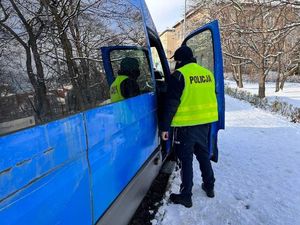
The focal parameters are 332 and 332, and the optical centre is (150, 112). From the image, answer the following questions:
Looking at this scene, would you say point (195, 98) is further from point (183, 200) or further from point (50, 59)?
point (50, 59)

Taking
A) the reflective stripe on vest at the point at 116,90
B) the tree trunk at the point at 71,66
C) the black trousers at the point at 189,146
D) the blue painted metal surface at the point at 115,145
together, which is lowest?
the black trousers at the point at 189,146

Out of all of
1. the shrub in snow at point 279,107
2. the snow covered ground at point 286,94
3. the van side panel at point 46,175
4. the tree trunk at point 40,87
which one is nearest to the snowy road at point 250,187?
the van side panel at point 46,175

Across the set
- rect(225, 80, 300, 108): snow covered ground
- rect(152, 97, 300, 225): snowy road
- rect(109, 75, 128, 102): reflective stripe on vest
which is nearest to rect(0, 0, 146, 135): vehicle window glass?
rect(109, 75, 128, 102): reflective stripe on vest

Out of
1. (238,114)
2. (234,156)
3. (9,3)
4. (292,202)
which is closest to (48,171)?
(9,3)

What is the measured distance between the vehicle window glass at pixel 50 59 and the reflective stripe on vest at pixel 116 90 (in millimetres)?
102

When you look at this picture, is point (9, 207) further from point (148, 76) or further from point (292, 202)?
point (292, 202)

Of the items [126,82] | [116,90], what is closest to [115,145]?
[116,90]

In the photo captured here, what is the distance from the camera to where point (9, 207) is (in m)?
1.34

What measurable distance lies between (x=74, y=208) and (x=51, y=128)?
1.71ft

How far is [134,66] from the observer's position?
A: 3.18 metres

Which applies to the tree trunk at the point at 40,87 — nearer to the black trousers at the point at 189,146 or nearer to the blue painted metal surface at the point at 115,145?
the blue painted metal surface at the point at 115,145

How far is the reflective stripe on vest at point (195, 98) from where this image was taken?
3.64m

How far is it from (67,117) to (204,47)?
3.24 meters

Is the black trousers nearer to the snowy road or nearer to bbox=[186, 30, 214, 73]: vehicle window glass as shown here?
the snowy road
